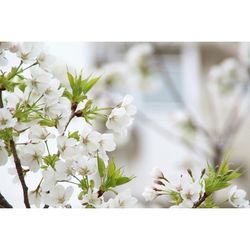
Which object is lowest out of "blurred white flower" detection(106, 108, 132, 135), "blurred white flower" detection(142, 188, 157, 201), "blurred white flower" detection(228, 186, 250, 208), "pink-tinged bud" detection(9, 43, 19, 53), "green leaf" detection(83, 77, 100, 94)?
"blurred white flower" detection(228, 186, 250, 208)

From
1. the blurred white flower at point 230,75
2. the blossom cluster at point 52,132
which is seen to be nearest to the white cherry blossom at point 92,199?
the blossom cluster at point 52,132

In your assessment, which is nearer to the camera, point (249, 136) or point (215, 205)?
point (215, 205)

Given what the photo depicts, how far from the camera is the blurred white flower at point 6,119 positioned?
0.73 metres

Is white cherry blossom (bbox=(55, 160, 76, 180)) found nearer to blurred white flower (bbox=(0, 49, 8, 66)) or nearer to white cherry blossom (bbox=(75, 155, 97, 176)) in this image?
white cherry blossom (bbox=(75, 155, 97, 176))

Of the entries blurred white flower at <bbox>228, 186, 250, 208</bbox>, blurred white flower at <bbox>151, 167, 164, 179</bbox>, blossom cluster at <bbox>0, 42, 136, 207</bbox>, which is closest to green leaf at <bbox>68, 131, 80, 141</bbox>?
blossom cluster at <bbox>0, 42, 136, 207</bbox>

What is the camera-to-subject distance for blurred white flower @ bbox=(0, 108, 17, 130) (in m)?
0.73

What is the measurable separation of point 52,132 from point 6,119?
0.06m

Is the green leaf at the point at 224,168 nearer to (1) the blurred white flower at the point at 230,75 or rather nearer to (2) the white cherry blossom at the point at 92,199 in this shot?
(2) the white cherry blossom at the point at 92,199
